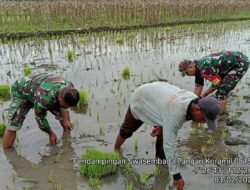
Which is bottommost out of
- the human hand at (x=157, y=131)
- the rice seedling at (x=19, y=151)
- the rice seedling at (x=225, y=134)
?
the rice seedling at (x=19, y=151)

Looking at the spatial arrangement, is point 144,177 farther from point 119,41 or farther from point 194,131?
point 119,41

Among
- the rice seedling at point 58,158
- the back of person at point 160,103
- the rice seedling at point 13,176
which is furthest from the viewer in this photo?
the rice seedling at point 58,158

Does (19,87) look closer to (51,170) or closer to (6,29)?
(51,170)

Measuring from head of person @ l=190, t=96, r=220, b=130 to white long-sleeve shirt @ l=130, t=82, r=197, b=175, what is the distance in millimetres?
139

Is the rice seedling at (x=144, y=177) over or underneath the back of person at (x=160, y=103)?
underneath

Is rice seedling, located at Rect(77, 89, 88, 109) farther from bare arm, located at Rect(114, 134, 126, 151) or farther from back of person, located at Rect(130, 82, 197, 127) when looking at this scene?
back of person, located at Rect(130, 82, 197, 127)

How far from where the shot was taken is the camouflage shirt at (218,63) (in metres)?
5.10

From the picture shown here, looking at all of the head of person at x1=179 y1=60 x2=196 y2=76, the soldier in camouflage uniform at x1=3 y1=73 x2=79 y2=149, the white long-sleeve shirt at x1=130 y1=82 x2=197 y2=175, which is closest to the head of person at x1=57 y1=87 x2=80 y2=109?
the soldier in camouflage uniform at x1=3 y1=73 x2=79 y2=149

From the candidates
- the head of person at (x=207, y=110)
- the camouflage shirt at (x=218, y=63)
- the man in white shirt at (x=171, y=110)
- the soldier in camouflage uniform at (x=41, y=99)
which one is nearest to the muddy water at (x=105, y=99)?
the soldier in camouflage uniform at (x=41, y=99)

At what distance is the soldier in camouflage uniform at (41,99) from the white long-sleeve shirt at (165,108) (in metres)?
0.73

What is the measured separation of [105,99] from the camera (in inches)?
270

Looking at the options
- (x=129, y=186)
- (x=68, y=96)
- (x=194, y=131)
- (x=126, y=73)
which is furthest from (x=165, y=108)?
(x=126, y=73)

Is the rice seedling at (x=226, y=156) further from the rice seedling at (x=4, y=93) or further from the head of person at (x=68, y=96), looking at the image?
the rice seedling at (x=4, y=93)

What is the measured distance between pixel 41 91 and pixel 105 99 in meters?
2.70
